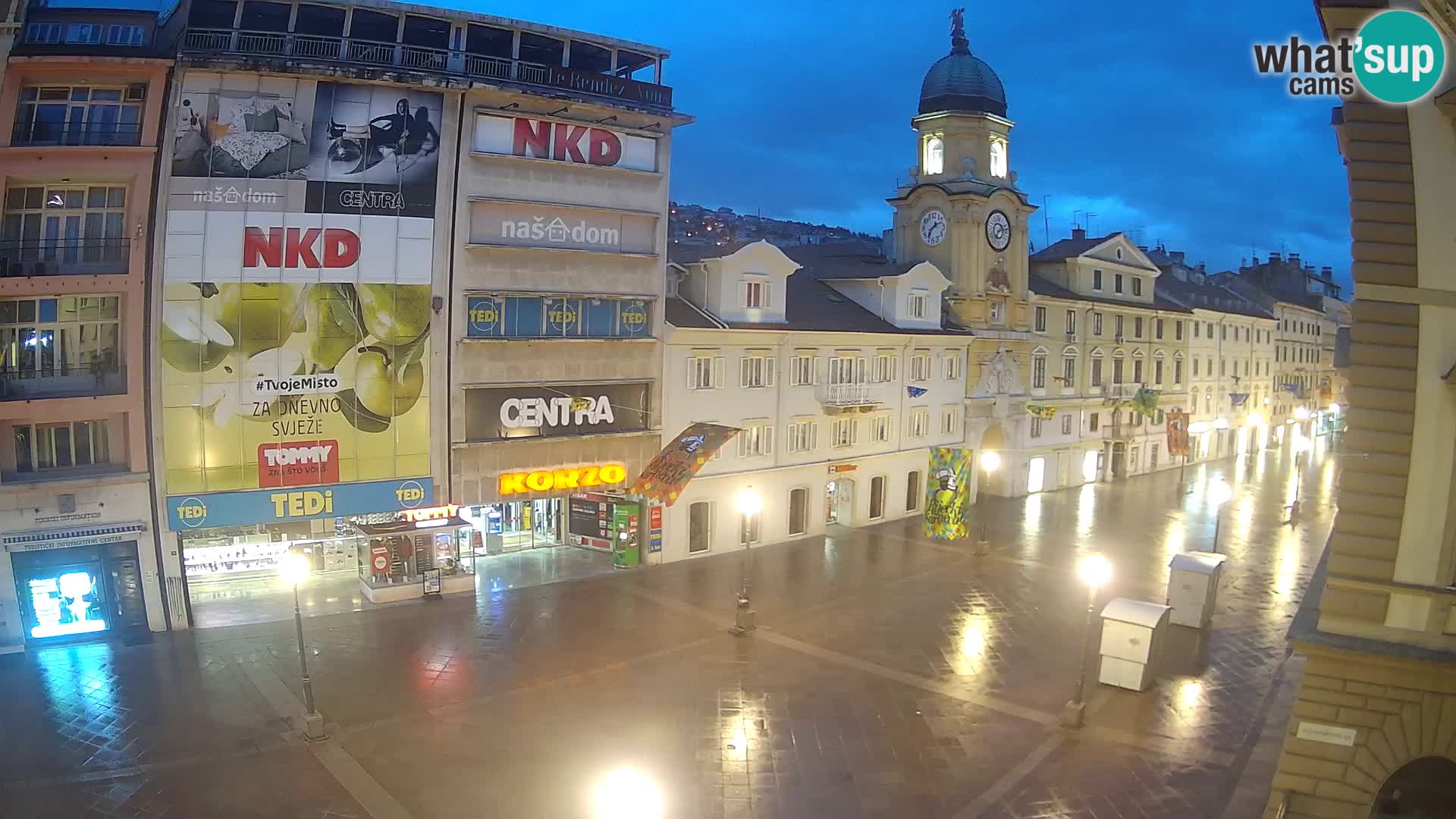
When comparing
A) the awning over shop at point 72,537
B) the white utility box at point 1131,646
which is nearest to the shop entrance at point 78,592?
the awning over shop at point 72,537

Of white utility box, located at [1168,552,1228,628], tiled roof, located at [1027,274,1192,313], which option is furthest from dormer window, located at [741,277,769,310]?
tiled roof, located at [1027,274,1192,313]

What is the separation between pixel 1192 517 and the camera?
149ft

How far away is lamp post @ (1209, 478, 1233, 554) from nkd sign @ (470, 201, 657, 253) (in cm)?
2196

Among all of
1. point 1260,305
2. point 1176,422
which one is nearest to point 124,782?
point 1176,422

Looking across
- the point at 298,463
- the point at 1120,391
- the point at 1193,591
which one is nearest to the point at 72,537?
the point at 298,463

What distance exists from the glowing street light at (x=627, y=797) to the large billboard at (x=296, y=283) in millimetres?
14900

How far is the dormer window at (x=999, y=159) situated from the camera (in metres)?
48.6

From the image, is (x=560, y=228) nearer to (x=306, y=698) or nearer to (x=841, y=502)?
(x=306, y=698)

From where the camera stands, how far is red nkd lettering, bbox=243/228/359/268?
26.5m

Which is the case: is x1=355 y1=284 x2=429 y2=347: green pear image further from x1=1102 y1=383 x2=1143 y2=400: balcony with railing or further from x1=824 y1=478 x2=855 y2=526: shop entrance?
x1=1102 y1=383 x2=1143 y2=400: balcony with railing

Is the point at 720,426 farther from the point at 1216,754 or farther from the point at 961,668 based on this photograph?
the point at 1216,754

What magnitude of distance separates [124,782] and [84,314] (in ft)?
46.1

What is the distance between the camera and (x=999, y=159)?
49.0 metres

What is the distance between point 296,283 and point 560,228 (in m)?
8.26
